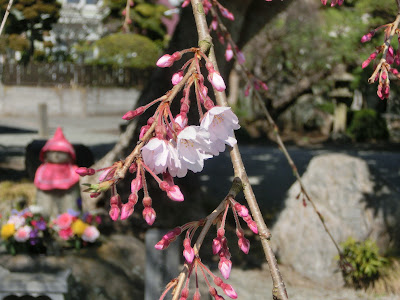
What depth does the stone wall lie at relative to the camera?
68.7ft

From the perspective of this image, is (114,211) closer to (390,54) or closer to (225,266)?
(225,266)

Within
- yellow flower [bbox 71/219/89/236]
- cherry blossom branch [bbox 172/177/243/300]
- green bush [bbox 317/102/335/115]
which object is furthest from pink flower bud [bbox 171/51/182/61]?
green bush [bbox 317/102/335/115]

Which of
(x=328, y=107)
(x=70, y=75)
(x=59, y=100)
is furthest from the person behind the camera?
(x=70, y=75)

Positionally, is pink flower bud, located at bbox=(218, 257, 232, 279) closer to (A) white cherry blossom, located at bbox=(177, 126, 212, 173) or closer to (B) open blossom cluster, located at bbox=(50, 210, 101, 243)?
(A) white cherry blossom, located at bbox=(177, 126, 212, 173)

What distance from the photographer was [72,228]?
5398mm

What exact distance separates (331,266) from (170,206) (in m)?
2.01

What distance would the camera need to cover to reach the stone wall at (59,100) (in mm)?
20938

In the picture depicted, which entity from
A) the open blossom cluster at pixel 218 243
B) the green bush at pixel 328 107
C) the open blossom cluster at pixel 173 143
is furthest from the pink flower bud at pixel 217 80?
the green bush at pixel 328 107

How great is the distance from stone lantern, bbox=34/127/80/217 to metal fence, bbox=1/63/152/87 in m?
16.4

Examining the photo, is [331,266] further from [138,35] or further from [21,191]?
[138,35]

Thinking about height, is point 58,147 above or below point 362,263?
above

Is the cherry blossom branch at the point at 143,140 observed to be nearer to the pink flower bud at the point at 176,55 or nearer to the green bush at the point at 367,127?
the pink flower bud at the point at 176,55

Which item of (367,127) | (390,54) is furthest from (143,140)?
(367,127)

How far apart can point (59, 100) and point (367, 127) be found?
38.6 feet
